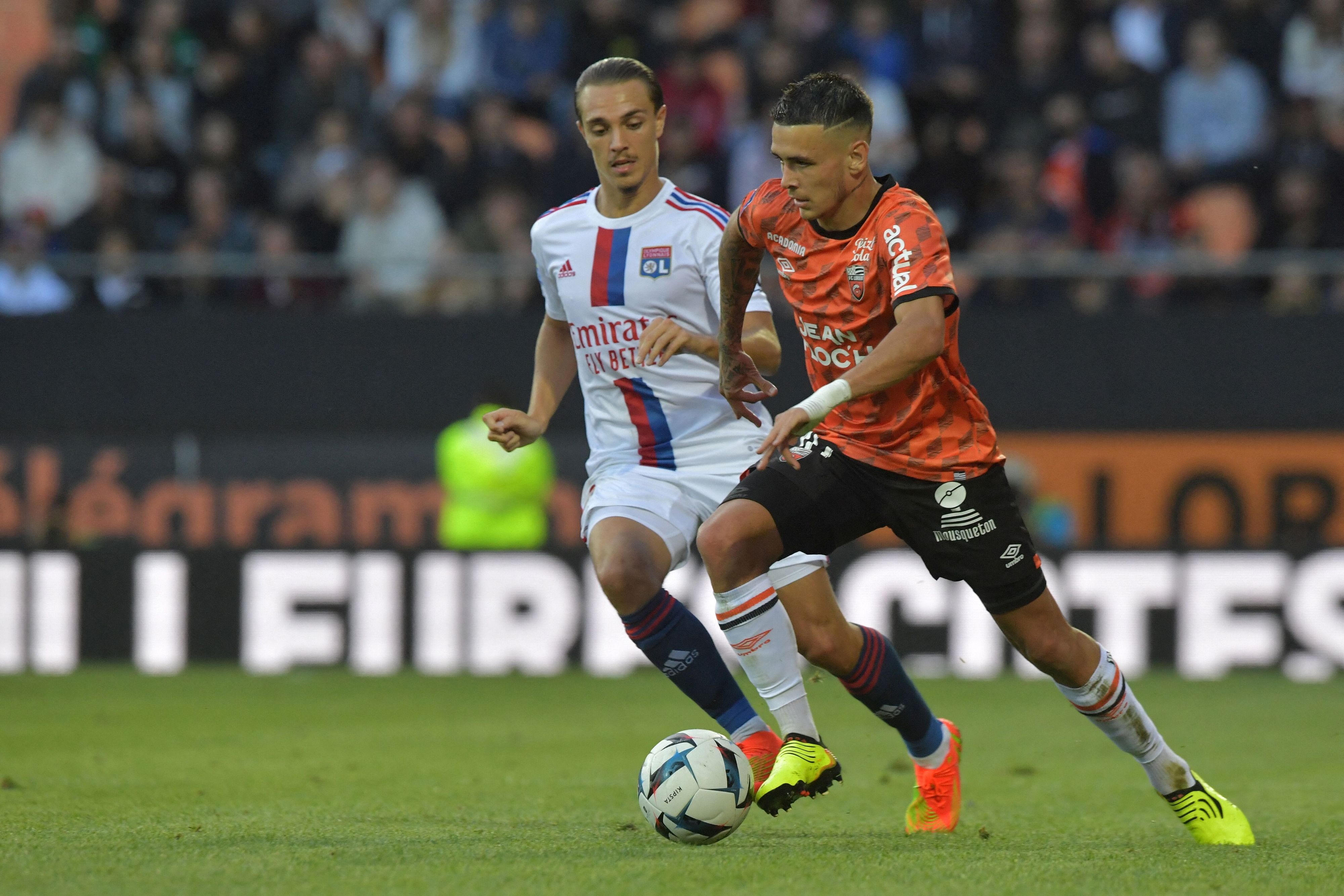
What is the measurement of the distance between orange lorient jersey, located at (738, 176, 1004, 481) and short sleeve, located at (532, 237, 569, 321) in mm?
974

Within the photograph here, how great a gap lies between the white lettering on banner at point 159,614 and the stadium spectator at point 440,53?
14.1ft

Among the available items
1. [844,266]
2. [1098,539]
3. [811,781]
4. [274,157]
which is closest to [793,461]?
[844,266]

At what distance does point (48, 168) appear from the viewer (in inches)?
535

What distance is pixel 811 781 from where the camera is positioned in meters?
5.15

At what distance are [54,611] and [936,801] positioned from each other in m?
7.78

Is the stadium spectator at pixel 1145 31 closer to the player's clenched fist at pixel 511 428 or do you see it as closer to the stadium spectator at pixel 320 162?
the stadium spectator at pixel 320 162

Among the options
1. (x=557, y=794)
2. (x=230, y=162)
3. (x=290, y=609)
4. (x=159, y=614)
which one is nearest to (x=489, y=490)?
(x=290, y=609)

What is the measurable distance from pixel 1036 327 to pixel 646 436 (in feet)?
24.6

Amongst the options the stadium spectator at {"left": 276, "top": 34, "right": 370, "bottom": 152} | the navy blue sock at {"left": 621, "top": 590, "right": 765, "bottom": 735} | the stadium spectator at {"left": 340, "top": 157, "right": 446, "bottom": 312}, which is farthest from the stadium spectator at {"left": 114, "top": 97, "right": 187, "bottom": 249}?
the navy blue sock at {"left": 621, "top": 590, "right": 765, "bottom": 735}

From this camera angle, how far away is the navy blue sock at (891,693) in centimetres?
548

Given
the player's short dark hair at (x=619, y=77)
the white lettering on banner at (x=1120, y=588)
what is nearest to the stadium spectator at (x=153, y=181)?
the white lettering on banner at (x=1120, y=588)

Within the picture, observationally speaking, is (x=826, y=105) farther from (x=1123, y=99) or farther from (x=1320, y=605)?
(x=1123, y=99)

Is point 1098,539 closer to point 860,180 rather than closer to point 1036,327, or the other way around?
point 1036,327

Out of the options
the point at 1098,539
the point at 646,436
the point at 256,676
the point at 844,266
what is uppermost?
the point at 844,266
